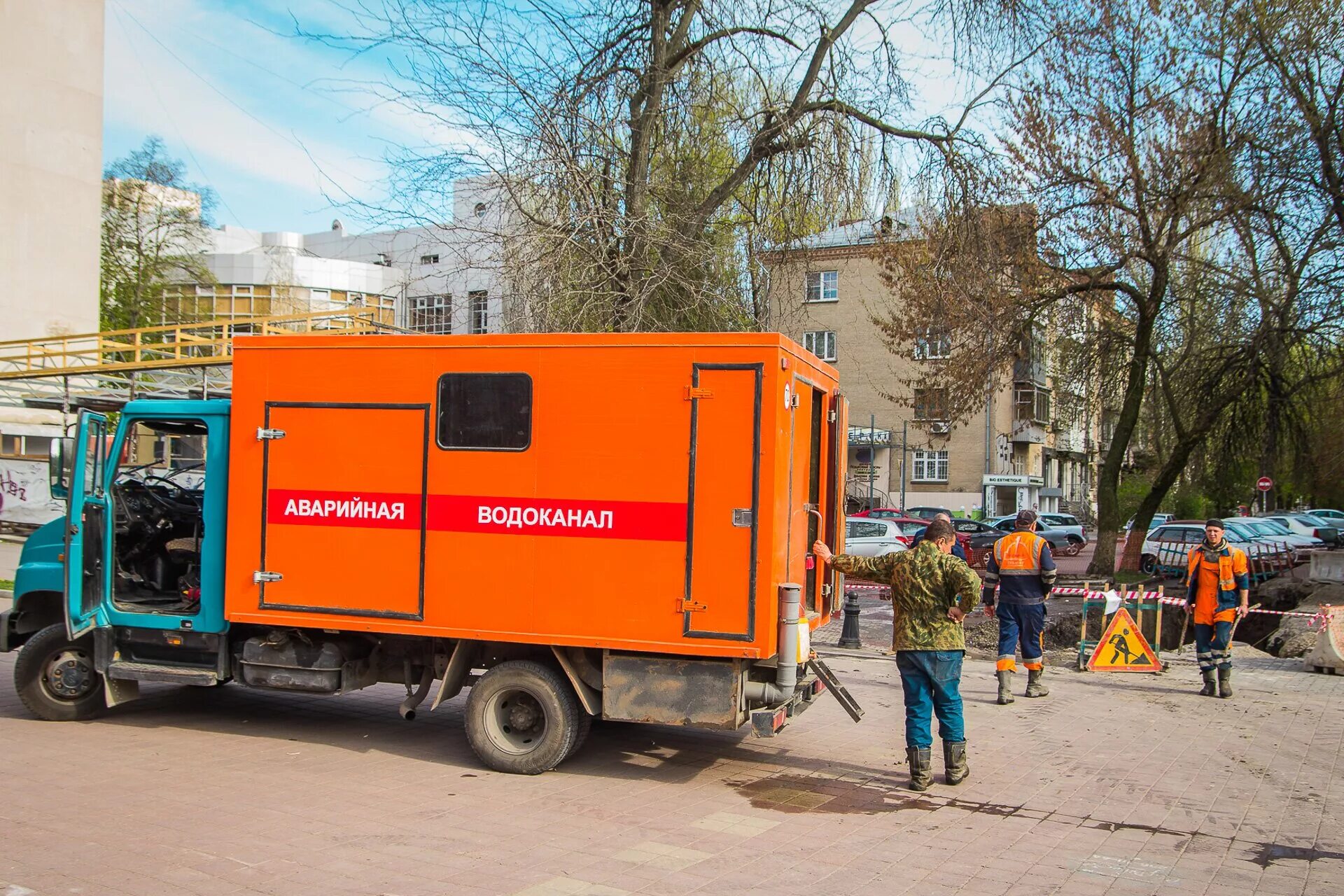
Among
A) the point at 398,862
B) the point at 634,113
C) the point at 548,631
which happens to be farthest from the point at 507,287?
the point at 398,862

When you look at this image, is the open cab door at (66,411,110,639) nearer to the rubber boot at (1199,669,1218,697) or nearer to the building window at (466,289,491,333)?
the building window at (466,289,491,333)

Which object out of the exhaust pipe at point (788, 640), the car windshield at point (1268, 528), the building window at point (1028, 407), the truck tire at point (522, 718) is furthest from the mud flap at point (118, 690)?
the building window at point (1028, 407)

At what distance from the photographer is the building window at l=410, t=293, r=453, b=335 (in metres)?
12.8

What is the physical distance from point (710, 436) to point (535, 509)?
4.13 ft

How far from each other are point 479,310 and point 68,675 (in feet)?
20.6

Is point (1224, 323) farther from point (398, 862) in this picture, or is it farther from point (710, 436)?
point (398, 862)

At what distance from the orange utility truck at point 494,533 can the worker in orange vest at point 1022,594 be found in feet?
8.91

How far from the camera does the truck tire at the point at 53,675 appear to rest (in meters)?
8.08

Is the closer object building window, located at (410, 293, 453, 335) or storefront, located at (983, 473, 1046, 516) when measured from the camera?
building window, located at (410, 293, 453, 335)

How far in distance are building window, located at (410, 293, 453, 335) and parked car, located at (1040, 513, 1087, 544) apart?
→ 32.7 metres

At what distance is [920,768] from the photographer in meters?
6.74

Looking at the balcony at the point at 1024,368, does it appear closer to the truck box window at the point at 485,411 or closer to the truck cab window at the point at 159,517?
the truck box window at the point at 485,411

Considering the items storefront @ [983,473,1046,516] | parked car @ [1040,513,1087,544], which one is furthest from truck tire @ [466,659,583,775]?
storefront @ [983,473,1046,516]

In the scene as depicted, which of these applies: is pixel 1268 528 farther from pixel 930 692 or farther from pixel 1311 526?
pixel 930 692
